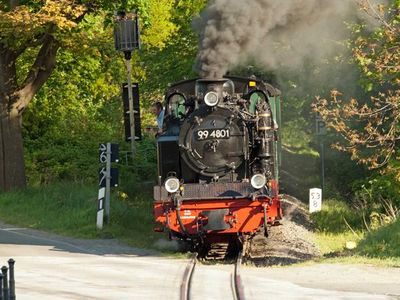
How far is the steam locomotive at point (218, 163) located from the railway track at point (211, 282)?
749 mm

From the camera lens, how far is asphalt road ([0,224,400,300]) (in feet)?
41.6

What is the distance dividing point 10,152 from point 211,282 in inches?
567

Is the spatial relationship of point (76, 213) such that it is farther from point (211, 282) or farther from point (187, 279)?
point (211, 282)

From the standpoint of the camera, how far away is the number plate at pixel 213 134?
17000 millimetres

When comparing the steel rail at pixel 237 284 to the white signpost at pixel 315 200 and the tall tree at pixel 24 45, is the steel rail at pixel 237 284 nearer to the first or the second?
the white signpost at pixel 315 200

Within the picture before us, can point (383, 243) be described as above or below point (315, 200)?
below

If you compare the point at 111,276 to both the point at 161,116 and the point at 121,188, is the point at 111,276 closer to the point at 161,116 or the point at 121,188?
the point at 161,116

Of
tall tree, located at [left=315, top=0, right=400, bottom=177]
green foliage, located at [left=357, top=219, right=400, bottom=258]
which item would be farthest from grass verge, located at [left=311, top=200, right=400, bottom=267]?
tall tree, located at [left=315, top=0, right=400, bottom=177]

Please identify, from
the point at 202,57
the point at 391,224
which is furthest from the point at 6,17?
the point at 391,224

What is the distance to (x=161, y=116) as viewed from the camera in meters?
18.1

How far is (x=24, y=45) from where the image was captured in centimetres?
2656

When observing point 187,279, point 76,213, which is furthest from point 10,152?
point 187,279

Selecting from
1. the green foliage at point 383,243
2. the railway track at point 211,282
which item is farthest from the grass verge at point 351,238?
the railway track at point 211,282

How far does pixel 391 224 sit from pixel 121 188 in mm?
10368
